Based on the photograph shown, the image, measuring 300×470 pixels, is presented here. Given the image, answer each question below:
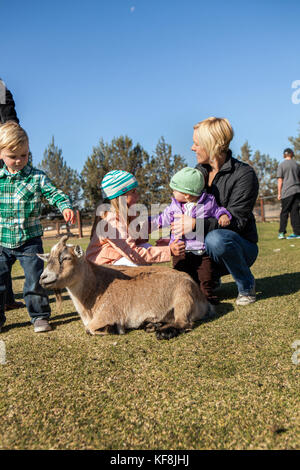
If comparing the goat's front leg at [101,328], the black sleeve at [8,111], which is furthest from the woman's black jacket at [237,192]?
the black sleeve at [8,111]

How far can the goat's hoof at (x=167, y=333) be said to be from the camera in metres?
2.91

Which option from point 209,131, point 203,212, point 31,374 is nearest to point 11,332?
point 31,374

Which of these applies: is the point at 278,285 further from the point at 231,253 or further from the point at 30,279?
the point at 30,279

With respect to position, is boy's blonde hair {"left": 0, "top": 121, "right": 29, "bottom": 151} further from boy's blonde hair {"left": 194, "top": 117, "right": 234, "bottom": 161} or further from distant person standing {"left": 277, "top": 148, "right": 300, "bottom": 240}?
distant person standing {"left": 277, "top": 148, "right": 300, "bottom": 240}

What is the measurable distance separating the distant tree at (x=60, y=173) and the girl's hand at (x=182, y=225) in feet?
178

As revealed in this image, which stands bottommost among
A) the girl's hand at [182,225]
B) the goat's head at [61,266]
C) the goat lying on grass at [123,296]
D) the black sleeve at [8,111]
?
the goat lying on grass at [123,296]

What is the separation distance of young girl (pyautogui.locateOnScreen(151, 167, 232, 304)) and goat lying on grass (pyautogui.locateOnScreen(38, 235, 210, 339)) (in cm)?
66

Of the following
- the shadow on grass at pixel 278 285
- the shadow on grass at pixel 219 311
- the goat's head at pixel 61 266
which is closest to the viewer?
the goat's head at pixel 61 266

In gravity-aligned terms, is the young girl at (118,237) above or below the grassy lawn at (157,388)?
above

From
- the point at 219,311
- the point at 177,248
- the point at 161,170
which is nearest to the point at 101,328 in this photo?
the point at 177,248

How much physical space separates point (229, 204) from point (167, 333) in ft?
5.77

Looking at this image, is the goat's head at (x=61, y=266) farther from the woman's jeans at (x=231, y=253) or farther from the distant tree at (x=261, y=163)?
the distant tree at (x=261, y=163)

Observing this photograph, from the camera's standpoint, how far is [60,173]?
210 feet

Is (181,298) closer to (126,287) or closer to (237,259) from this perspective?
(126,287)
